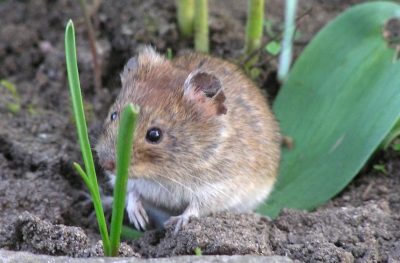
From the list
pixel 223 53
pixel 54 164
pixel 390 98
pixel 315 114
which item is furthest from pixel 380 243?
pixel 223 53

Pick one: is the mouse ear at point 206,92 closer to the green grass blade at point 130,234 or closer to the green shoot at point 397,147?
the green grass blade at point 130,234

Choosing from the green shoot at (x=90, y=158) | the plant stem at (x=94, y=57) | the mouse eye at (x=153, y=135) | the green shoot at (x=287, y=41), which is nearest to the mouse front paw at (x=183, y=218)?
the mouse eye at (x=153, y=135)

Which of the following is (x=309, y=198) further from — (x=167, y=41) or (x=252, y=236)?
(x=167, y=41)

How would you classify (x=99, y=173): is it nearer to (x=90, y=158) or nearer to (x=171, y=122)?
(x=171, y=122)

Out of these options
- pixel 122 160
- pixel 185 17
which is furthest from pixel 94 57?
pixel 122 160

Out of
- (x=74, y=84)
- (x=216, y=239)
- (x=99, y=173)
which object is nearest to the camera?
(x=74, y=84)

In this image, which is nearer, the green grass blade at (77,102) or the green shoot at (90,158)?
the green shoot at (90,158)
